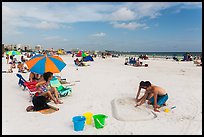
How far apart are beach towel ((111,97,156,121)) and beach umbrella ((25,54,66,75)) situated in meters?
2.09

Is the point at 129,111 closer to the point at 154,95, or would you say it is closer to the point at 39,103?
the point at 154,95

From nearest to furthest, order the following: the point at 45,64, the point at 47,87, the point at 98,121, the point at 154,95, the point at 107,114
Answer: the point at 98,121 → the point at 107,114 → the point at 154,95 → the point at 47,87 → the point at 45,64

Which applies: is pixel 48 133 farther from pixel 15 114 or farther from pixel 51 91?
pixel 51 91

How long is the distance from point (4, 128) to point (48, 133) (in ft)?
3.13

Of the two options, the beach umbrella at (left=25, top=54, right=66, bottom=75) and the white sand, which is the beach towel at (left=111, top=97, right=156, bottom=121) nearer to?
the white sand

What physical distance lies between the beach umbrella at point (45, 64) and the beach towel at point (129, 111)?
6.85 ft

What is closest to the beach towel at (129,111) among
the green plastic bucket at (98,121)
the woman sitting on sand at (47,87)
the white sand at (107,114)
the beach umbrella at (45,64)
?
the white sand at (107,114)

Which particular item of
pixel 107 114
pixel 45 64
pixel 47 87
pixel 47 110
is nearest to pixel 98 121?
pixel 107 114

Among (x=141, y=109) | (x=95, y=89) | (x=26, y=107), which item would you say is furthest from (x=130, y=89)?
(x=26, y=107)

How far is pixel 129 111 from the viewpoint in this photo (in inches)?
202

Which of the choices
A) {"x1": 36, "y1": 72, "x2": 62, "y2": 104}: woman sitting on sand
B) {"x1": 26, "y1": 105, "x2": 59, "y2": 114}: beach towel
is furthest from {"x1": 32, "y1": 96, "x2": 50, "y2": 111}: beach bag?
{"x1": 36, "y1": 72, "x2": 62, "y2": 104}: woman sitting on sand

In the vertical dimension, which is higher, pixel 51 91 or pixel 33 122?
pixel 51 91

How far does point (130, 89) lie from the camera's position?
25.7ft

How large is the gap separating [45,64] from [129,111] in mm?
Result: 3020
